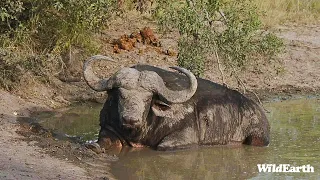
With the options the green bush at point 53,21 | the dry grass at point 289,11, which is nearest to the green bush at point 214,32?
the green bush at point 53,21

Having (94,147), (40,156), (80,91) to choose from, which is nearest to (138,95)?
(94,147)

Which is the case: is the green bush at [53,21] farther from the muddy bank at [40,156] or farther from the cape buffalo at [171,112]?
the cape buffalo at [171,112]

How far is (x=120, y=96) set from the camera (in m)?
9.80

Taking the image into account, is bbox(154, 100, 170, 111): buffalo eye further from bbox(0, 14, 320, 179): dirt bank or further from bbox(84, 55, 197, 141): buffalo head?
bbox(0, 14, 320, 179): dirt bank

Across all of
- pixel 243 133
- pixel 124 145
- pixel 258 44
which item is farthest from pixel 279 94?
pixel 124 145

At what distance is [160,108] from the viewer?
10258 millimetres

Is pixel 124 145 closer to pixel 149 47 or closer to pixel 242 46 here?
pixel 242 46

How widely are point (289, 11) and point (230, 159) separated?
12184 millimetres

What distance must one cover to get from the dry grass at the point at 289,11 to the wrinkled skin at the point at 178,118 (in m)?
8.44

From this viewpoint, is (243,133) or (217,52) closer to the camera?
(243,133)

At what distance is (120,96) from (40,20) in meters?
4.41

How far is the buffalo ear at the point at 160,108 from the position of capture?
10164mm

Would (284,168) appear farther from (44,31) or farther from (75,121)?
(44,31)

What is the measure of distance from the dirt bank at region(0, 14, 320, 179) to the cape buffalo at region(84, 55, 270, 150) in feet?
2.38
